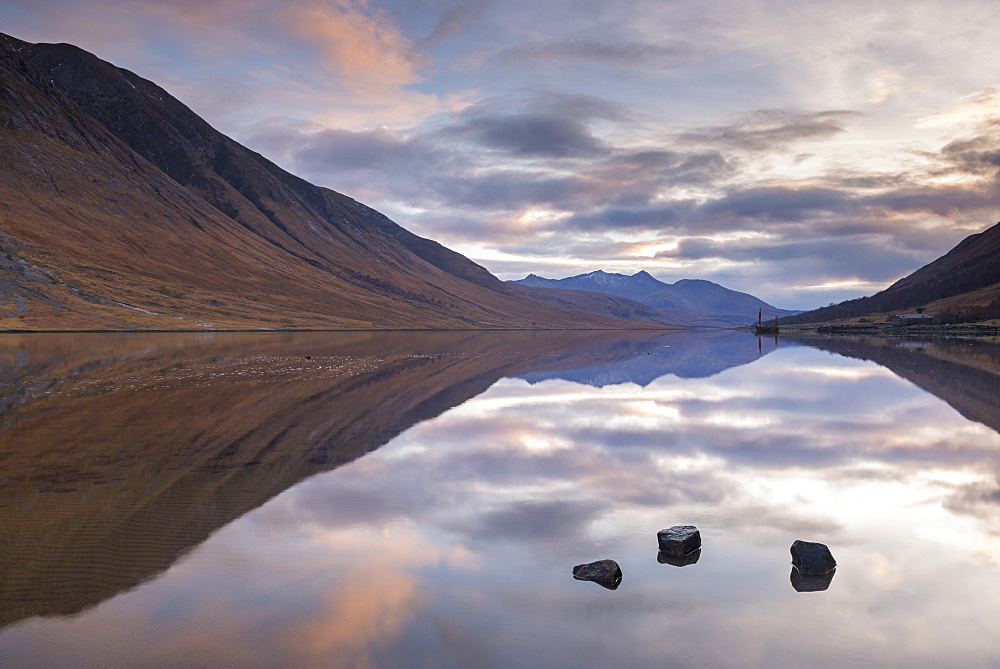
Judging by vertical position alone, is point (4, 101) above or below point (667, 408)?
above

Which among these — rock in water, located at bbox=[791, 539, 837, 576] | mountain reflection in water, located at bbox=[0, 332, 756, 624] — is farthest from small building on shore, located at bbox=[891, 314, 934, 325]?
rock in water, located at bbox=[791, 539, 837, 576]

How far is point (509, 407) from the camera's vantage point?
32281 millimetres

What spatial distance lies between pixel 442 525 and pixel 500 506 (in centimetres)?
188

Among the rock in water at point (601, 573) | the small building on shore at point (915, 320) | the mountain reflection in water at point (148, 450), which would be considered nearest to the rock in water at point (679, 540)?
the rock in water at point (601, 573)

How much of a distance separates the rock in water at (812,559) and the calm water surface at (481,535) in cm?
39

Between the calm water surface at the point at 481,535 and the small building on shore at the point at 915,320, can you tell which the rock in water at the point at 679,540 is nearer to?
the calm water surface at the point at 481,535

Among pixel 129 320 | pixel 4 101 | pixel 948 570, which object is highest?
pixel 4 101

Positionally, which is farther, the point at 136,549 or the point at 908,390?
the point at 908,390

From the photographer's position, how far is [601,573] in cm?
1040

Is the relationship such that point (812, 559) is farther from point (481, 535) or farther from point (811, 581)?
point (481, 535)

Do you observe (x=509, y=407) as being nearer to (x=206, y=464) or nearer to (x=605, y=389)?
(x=605, y=389)

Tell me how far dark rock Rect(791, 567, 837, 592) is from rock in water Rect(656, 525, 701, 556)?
1.66 metres

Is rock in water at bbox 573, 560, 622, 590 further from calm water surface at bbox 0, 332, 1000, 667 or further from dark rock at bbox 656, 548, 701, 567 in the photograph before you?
dark rock at bbox 656, 548, 701, 567

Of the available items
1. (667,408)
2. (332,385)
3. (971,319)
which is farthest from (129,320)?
(971,319)
